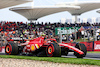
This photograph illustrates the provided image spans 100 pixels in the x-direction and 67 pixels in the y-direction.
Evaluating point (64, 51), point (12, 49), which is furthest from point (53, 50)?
point (12, 49)

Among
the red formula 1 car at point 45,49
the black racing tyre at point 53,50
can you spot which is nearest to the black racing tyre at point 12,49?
the red formula 1 car at point 45,49

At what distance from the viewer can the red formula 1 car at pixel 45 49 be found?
1234 centimetres

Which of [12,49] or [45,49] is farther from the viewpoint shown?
[12,49]

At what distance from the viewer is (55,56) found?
12375mm

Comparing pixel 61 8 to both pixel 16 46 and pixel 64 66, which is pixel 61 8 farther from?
pixel 64 66

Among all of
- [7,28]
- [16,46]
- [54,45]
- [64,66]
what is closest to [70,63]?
[64,66]

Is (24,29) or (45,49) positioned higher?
(24,29)

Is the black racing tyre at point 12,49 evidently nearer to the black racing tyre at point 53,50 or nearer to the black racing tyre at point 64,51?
the black racing tyre at point 53,50

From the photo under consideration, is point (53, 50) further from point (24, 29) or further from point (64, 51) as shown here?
point (24, 29)

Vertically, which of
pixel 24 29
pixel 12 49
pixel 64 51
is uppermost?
pixel 24 29

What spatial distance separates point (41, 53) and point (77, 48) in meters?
2.03

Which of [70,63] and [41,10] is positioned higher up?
[41,10]

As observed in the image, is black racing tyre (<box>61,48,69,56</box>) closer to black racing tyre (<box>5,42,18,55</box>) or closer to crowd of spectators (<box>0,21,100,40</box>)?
black racing tyre (<box>5,42,18,55</box>)

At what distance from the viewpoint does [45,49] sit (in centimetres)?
1340
